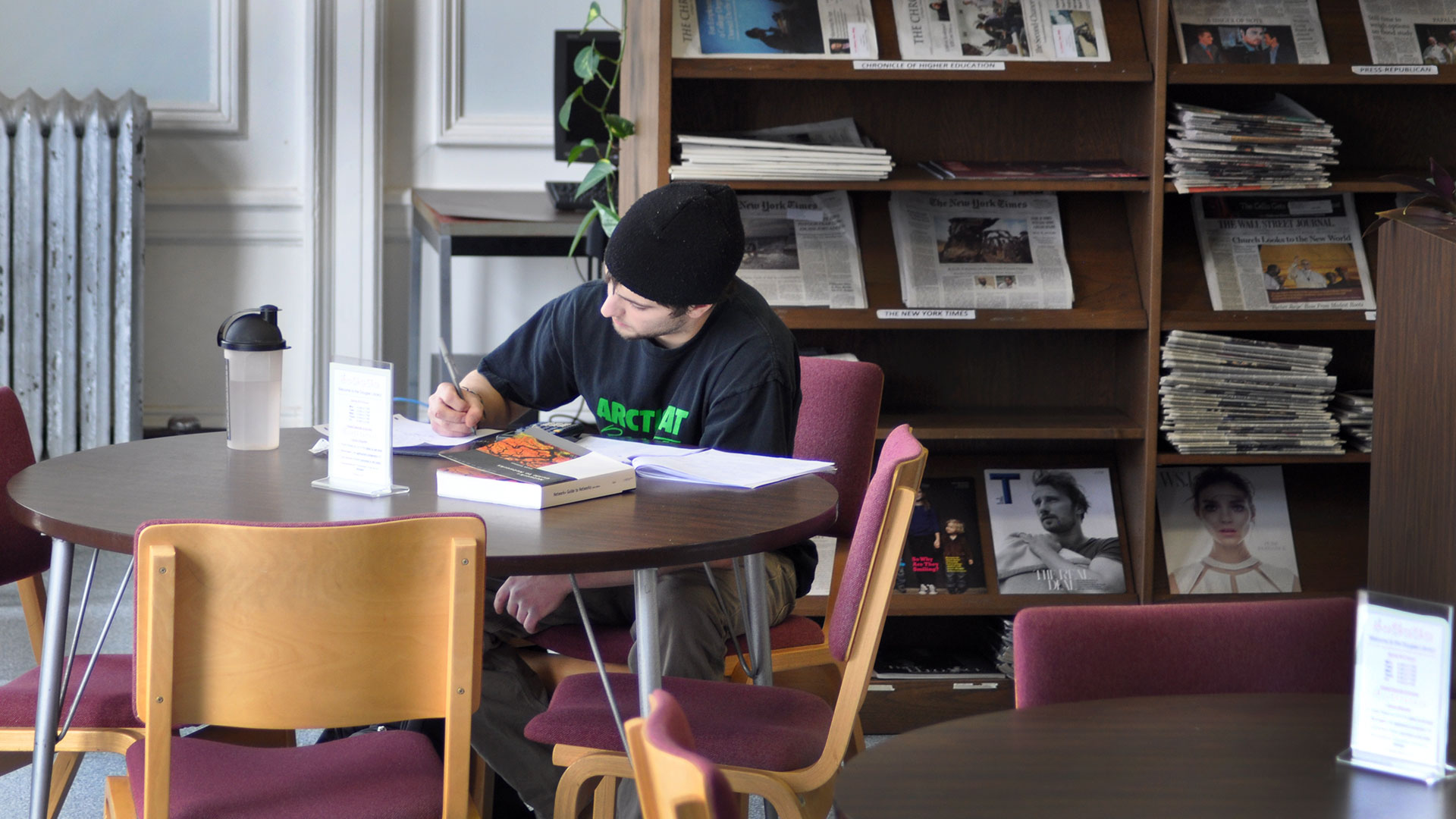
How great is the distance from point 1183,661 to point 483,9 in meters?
3.45

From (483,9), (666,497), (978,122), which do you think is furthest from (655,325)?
(483,9)

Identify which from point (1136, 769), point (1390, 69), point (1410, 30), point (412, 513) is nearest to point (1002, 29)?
point (1390, 69)

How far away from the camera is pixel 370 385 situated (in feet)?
5.22

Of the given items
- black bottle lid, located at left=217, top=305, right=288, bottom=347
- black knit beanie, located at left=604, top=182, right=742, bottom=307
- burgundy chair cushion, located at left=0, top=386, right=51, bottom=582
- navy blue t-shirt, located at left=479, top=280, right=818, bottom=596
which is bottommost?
burgundy chair cushion, located at left=0, top=386, right=51, bottom=582

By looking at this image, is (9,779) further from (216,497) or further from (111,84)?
(111,84)

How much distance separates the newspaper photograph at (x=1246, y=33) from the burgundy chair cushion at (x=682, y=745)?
2.29m

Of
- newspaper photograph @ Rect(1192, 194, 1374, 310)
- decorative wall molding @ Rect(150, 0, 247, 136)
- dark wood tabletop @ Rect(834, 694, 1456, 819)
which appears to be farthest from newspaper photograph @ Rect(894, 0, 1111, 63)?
decorative wall molding @ Rect(150, 0, 247, 136)

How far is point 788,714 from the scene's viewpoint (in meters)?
1.64

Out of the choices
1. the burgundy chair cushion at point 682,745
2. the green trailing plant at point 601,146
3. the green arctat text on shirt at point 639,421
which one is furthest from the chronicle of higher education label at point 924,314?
the burgundy chair cushion at point 682,745

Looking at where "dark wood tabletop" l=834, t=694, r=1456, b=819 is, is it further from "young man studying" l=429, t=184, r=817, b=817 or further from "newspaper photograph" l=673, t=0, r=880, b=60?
"newspaper photograph" l=673, t=0, r=880, b=60

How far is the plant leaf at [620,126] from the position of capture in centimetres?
283

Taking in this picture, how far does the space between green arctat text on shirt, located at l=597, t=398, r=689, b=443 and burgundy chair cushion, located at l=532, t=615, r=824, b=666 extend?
0.96 feet

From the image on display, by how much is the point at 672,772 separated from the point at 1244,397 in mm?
2289

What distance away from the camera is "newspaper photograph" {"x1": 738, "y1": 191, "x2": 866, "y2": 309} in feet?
9.07
